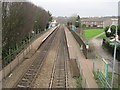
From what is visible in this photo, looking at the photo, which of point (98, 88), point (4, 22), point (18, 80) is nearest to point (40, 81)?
point (18, 80)

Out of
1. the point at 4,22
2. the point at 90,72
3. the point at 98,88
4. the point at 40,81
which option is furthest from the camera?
the point at 4,22

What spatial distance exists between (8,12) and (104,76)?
13.1 meters

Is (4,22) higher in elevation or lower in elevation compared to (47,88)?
higher

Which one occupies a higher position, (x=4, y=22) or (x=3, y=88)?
(x=4, y=22)

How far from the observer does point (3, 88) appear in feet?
38.4

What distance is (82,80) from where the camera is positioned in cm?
1310

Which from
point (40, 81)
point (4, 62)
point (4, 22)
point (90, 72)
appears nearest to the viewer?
point (40, 81)

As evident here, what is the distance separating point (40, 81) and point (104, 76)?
16.3 ft

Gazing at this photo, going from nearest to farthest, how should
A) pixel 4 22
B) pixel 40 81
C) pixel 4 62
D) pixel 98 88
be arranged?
pixel 98 88 < pixel 40 81 < pixel 4 62 < pixel 4 22

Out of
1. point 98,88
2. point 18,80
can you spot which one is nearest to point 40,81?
point 18,80

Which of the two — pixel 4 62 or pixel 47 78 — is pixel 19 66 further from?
pixel 47 78

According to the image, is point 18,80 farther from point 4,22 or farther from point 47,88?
point 4,22

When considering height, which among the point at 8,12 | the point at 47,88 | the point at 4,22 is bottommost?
the point at 47,88

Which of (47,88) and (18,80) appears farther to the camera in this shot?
(18,80)
